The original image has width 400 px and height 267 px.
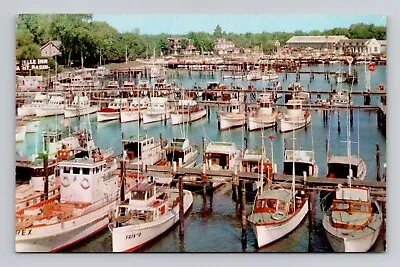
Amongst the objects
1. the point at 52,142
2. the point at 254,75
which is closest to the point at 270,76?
the point at 254,75

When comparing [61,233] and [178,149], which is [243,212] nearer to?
[178,149]

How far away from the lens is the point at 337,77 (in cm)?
265

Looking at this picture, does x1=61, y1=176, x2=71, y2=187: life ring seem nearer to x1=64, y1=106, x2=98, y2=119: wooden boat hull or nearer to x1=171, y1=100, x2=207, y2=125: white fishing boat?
x1=64, y1=106, x2=98, y2=119: wooden boat hull

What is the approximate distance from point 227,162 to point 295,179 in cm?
29

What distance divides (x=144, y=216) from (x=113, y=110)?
46 cm

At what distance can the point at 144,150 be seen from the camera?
263cm

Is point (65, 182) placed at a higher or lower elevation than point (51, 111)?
lower

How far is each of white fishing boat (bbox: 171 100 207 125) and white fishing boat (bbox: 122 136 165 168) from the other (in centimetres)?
12

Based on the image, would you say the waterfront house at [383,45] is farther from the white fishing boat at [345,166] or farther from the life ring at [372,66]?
the white fishing boat at [345,166]

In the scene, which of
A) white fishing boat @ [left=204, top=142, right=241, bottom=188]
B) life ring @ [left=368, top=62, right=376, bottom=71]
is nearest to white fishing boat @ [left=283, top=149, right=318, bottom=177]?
white fishing boat @ [left=204, top=142, right=241, bottom=188]

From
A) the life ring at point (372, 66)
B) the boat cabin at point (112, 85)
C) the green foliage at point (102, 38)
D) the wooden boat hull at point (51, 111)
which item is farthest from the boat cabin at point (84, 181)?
the life ring at point (372, 66)

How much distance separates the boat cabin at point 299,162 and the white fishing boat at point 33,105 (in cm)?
103

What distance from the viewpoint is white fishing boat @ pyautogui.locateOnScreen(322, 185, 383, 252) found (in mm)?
2516
